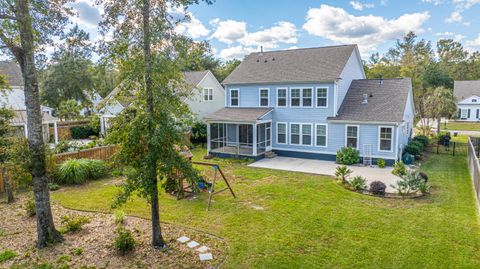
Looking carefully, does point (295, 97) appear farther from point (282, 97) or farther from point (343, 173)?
point (343, 173)

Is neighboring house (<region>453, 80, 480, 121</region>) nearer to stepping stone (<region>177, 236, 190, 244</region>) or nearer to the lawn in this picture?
the lawn

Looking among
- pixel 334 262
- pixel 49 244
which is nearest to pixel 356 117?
pixel 334 262

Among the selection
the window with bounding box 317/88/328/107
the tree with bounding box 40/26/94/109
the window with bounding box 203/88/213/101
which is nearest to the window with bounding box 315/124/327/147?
the window with bounding box 317/88/328/107

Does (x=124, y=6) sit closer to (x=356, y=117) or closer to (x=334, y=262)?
(x=334, y=262)

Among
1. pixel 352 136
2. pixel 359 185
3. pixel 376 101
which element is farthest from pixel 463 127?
pixel 359 185

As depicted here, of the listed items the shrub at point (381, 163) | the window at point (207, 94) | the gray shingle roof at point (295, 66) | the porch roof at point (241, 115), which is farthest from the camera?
the window at point (207, 94)

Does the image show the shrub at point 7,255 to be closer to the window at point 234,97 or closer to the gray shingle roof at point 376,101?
the gray shingle roof at point 376,101

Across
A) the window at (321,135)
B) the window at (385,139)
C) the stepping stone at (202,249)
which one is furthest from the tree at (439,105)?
the stepping stone at (202,249)
